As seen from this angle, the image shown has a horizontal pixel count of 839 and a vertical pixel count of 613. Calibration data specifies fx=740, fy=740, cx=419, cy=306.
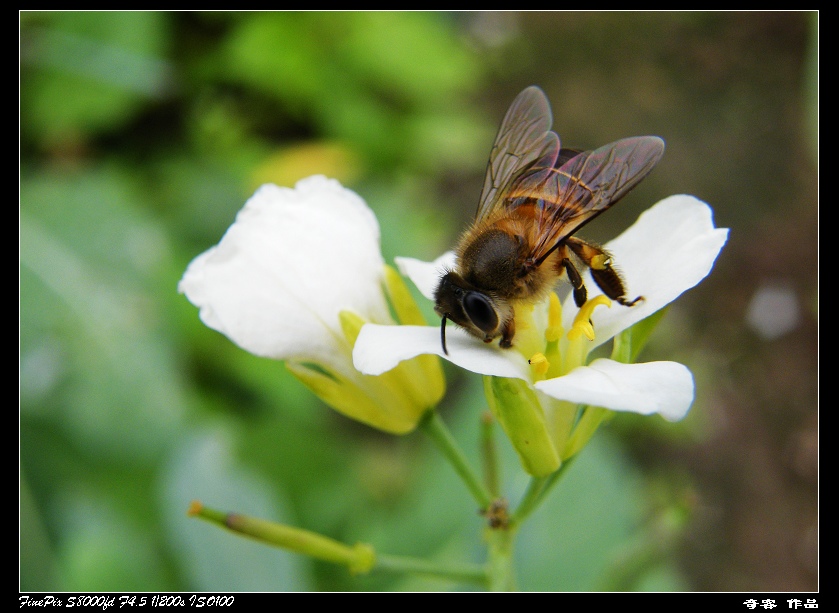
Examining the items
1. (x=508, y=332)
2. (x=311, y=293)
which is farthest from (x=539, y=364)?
(x=311, y=293)

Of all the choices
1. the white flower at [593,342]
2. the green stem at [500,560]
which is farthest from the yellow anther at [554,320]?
the green stem at [500,560]

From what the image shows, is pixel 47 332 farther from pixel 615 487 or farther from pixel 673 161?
pixel 673 161

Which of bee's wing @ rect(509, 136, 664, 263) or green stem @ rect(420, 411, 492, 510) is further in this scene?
green stem @ rect(420, 411, 492, 510)

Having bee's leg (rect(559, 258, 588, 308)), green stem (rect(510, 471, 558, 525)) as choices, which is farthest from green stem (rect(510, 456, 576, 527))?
bee's leg (rect(559, 258, 588, 308))

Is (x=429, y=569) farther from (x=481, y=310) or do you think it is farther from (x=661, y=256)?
(x=661, y=256)

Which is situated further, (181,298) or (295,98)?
(295,98)

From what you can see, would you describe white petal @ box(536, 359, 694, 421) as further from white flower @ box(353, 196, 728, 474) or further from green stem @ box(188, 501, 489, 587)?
green stem @ box(188, 501, 489, 587)
